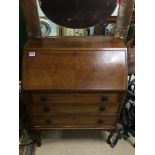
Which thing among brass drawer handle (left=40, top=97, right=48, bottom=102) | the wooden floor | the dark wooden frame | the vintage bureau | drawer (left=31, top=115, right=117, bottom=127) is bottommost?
the wooden floor

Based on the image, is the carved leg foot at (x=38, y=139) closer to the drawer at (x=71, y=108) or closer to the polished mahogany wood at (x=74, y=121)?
the polished mahogany wood at (x=74, y=121)

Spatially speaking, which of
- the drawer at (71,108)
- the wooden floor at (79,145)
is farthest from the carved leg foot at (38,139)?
the drawer at (71,108)

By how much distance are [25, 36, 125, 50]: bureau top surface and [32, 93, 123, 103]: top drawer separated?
0.36 metres

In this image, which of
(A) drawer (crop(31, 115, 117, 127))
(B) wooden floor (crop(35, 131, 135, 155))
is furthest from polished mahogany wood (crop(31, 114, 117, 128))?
(B) wooden floor (crop(35, 131, 135, 155))

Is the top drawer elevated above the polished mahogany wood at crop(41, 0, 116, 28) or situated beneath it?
situated beneath

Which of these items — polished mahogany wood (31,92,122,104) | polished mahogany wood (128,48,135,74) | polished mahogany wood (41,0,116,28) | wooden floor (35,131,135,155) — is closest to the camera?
polished mahogany wood (41,0,116,28)

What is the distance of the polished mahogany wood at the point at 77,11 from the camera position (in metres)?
1.46

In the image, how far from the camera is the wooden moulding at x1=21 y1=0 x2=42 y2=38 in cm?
156

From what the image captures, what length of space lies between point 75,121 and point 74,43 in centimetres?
66

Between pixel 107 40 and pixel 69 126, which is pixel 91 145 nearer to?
pixel 69 126

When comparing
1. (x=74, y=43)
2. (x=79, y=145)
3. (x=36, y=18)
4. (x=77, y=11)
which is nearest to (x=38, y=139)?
(x=79, y=145)

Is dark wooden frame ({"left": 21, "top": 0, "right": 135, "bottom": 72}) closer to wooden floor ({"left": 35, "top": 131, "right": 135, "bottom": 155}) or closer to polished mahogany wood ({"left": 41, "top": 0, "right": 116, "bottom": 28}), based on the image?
polished mahogany wood ({"left": 41, "top": 0, "right": 116, "bottom": 28})

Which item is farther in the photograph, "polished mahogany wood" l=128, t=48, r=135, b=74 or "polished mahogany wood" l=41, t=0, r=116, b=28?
"polished mahogany wood" l=128, t=48, r=135, b=74
